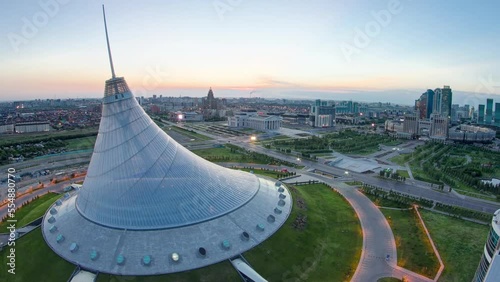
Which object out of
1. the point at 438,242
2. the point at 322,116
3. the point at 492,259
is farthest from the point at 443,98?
the point at 492,259

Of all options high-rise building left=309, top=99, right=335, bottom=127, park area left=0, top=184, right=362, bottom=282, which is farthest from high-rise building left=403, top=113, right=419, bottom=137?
park area left=0, top=184, right=362, bottom=282

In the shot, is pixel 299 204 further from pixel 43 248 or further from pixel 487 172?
pixel 487 172

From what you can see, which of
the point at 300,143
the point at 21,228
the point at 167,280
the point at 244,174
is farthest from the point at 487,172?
the point at 21,228

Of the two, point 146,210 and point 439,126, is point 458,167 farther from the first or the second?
→ point 146,210

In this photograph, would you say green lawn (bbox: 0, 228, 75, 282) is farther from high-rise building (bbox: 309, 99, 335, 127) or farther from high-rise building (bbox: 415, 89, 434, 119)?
high-rise building (bbox: 415, 89, 434, 119)

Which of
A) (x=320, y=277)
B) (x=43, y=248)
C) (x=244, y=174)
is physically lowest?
(x=320, y=277)

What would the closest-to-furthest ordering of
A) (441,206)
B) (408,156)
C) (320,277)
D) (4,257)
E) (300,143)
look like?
1. (320,277)
2. (4,257)
3. (441,206)
4. (408,156)
5. (300,143)
